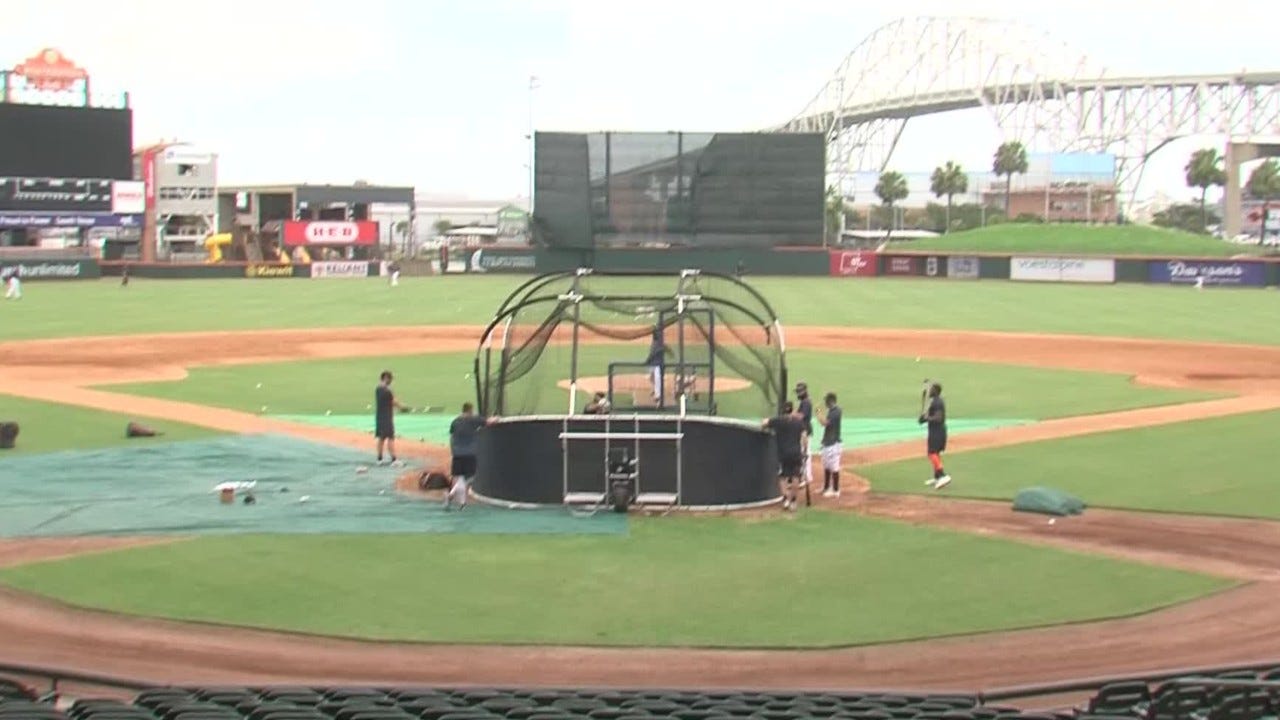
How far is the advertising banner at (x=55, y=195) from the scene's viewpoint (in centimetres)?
7700

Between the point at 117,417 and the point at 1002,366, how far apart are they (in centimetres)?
2344

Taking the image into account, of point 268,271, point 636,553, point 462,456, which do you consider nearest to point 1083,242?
point 268,271

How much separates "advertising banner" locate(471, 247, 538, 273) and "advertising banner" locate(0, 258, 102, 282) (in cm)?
2378

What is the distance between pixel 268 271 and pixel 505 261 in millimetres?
15119

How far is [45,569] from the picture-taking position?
16.1 meters

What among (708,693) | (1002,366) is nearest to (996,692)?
(708,693)

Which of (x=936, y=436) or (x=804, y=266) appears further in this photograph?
(x=804, y=266)

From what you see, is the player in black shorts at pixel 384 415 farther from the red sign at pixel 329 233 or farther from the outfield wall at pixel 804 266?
the red sign at pixel 329 233

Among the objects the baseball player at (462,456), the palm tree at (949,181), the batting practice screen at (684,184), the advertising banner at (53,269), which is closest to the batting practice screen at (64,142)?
the advertising banner at (53,269)

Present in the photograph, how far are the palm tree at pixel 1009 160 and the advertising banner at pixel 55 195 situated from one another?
105 meters

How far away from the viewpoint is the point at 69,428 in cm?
2670

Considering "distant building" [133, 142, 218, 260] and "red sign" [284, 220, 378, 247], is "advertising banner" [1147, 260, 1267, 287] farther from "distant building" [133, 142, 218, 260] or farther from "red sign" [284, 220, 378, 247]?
"distant building" [133, 142, 218, 260]

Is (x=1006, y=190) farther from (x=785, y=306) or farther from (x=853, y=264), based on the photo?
(x=785, y=306)

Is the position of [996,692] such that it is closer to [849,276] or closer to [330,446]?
[330,446]
